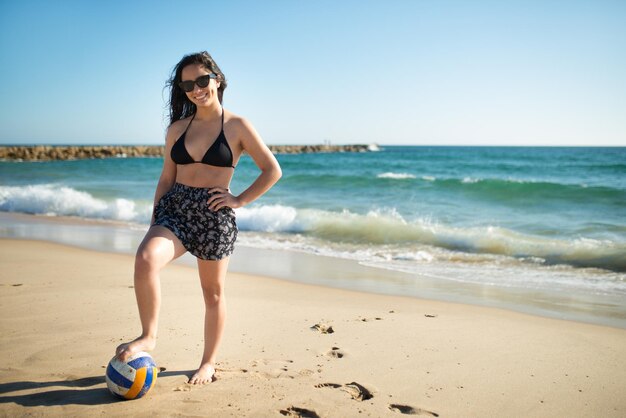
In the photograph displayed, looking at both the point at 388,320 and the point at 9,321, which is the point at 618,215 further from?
the point at 9,321

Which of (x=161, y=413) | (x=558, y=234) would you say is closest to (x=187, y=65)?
(x=161, y=413)

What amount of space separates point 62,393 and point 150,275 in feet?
3.50

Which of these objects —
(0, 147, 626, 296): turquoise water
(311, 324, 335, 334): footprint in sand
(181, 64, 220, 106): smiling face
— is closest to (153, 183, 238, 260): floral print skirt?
(181, 64, 220, 106): smiling face

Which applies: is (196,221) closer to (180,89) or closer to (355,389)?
(180,89)

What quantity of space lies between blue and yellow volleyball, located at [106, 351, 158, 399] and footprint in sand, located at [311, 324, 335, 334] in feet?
6.16

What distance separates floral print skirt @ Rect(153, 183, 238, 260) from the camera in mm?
3158

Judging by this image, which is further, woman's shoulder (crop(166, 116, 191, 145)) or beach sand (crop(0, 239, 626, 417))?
woman's shoulder (crop(166, 116, 191, 145))

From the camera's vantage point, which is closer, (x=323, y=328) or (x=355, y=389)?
(x=355, y=389)

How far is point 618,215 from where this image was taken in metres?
14.3

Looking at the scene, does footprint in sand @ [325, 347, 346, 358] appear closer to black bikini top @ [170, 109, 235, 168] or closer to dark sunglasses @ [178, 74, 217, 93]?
black bikini top @ [170, 109, 235, 168]

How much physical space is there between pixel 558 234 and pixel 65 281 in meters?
10.1

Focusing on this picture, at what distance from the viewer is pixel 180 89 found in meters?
3.43

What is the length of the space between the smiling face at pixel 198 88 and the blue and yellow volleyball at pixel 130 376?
5.32 feet

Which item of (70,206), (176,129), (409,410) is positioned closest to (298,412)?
(409,410)
